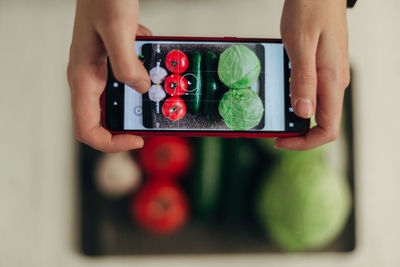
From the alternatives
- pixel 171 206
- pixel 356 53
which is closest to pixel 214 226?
pixel 171 206

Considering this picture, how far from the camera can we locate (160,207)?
0.41 meters

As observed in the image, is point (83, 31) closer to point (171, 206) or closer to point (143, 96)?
point (143, 96)

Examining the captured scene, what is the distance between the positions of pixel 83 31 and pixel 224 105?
0.14 metres

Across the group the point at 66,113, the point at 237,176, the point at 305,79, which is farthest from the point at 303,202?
the point at 66,113

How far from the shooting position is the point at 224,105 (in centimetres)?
30

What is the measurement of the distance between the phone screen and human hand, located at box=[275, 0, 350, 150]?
0.11ft

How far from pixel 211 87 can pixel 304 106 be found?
0.09 metres

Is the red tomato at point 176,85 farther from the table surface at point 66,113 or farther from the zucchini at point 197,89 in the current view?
the table surface at point 66,113

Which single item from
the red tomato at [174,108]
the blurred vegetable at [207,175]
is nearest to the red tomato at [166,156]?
the blurred vegetable at [207,175]

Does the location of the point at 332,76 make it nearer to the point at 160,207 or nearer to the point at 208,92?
the point at 208,92

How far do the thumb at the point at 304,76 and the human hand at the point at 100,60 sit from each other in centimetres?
12

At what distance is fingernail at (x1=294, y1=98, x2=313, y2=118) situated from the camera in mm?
255

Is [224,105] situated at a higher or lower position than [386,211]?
higher

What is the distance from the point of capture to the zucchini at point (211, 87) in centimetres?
30
